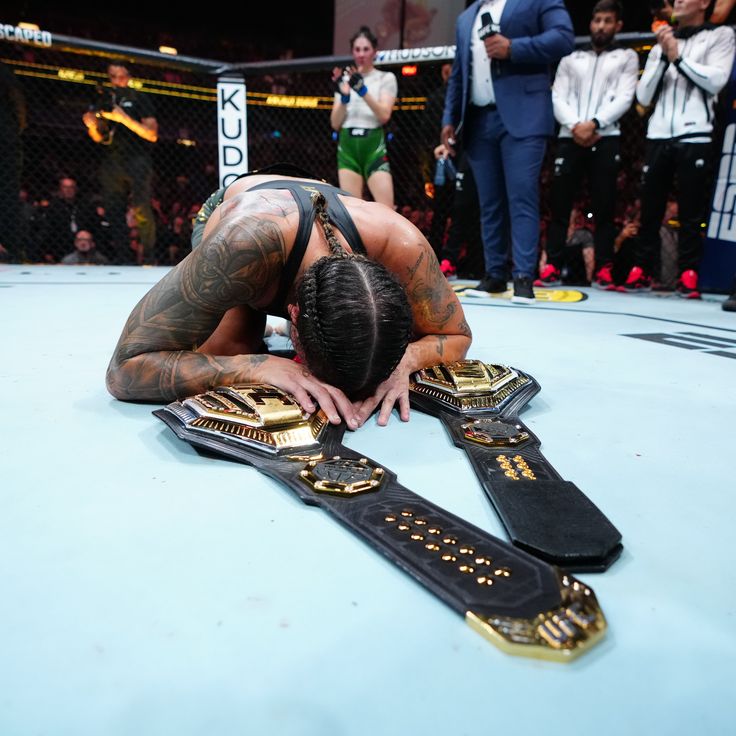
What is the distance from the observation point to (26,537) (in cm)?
68

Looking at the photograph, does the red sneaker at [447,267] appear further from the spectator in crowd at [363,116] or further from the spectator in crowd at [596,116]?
the spectator in crowd at [596,116]

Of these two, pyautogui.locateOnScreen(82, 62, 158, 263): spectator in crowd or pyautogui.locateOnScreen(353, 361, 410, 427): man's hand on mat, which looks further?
pyautogui.locateOnScreen(82, 62, 158, 263): spectator in crowd

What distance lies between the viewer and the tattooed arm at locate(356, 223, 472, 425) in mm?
1212

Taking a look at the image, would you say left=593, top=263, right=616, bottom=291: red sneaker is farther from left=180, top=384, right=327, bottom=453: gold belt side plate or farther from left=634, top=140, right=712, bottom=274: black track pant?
left=180, top=384, right=327, bottom=453: gold belt side plate

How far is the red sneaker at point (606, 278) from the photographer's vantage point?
3.89 meters

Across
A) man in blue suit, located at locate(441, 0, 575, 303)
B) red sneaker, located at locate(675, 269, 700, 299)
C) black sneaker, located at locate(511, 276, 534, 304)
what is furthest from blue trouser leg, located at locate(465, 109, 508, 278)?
red sneaker, located at locate(675, 269, 700, 299)

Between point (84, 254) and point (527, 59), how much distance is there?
13.7 feet

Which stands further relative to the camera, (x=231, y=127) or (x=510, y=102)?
(x=231, y=127)

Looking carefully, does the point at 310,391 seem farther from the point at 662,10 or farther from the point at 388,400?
the point at 662,10

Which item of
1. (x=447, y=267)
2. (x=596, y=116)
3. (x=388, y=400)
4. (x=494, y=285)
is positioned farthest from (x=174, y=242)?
(x=388, y=400)

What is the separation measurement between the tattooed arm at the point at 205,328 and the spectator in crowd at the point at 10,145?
13.6 feet

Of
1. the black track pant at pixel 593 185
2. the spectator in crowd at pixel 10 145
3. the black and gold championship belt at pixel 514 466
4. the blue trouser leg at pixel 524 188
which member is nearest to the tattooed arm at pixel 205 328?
the black and gold championship belt at pixel 514 466

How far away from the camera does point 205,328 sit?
45.8 inches

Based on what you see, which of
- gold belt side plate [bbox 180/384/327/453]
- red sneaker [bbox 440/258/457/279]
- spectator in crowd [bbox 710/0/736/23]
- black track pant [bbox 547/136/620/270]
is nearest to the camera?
gold belt side plate [bbox 180/384/327/453]
